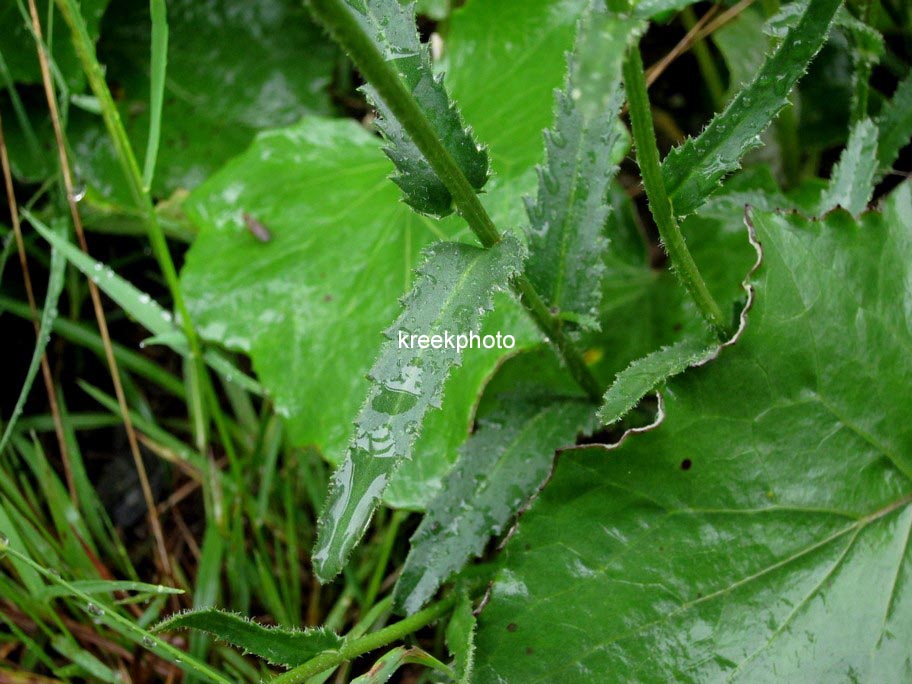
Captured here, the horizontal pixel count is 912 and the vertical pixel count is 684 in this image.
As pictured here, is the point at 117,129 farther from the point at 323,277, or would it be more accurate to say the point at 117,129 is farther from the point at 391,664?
the point at 391,664

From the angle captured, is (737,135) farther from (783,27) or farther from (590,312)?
(590,312)

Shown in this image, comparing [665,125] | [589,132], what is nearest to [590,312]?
[589,132]

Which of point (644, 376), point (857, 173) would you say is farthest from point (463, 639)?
point (857, 173)

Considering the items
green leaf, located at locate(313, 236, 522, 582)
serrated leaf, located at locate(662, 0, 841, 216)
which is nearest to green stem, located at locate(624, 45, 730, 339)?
serrated leaf, located at locate(662, 0, 841, 216)

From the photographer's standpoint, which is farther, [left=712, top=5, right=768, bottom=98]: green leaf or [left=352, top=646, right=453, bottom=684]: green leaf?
[left=712, top=5, right=768, bottom=98]: green leaf

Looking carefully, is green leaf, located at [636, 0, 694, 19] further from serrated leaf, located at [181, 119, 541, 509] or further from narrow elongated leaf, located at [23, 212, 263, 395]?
narrow elongated leaf, located at [23, 212, 263, 395]

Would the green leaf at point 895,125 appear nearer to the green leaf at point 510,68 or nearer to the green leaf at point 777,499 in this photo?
the green leaf at point 777,499
